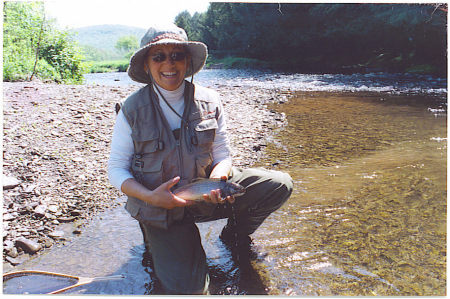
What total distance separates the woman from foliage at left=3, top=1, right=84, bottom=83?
6.22m

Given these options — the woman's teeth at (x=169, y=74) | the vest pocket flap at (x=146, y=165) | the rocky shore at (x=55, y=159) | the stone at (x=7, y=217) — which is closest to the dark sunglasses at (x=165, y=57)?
the woman's teeth at (x=169, y=74)

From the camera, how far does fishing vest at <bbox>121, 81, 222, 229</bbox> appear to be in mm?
2730

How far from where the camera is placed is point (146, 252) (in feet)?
10.7

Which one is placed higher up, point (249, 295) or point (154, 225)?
point (154, 225)

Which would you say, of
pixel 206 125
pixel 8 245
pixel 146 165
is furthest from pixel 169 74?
pixel 8 245

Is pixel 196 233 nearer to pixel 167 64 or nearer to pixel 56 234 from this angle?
pixel 167 64

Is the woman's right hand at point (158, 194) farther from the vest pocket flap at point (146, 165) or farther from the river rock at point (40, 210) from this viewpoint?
the river rock at point (40, 210)

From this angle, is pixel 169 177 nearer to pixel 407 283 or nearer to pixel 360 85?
pixel 407 283

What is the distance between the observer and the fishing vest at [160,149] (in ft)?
8.96

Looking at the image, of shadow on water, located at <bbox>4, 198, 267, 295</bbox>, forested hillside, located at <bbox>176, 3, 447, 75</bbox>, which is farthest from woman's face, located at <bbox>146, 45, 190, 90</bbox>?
forested hillside, located at <bbox>176, 3, 447, 75</bbox>

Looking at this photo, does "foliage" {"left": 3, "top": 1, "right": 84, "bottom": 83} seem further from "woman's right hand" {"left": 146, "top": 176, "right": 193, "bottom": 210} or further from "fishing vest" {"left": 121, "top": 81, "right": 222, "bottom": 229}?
"woman's right hand" {"left": 146, "top": 176, "right": 193, "bottom": 210}

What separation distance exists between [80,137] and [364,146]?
5.42m

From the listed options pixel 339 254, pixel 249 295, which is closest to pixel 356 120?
pixel 339 254

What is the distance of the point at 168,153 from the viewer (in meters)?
2.74
